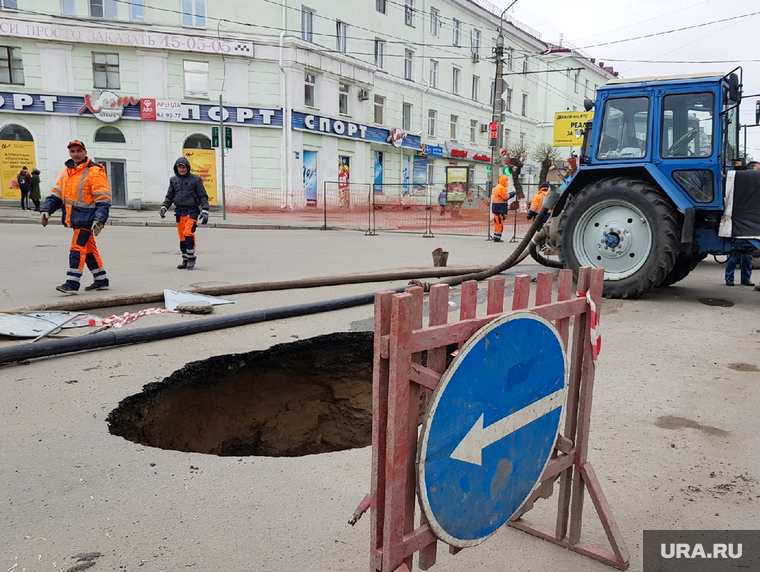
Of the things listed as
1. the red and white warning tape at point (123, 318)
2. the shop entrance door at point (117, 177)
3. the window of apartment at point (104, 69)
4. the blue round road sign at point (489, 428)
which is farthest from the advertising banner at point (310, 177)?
the blue round road sign at point (489, 428)

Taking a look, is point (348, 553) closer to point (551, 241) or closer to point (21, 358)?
point (21, 358)

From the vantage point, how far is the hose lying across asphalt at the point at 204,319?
4.79 m

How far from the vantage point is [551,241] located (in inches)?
345

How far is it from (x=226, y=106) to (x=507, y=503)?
26612mm

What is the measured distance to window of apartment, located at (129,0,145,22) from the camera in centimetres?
2466

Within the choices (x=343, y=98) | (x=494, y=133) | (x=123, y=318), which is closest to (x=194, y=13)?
(x=343, y=98)

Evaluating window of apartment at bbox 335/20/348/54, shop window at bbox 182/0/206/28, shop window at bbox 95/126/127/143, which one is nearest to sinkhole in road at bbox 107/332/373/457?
shop window at bbox 95/126/127/143

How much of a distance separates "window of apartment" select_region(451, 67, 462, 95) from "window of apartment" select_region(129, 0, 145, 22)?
19.7 metres

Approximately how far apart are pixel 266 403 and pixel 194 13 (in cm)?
2516

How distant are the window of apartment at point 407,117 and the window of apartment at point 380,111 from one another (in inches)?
79.3

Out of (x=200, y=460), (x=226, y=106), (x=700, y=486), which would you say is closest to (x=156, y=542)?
(x=200, y=460)

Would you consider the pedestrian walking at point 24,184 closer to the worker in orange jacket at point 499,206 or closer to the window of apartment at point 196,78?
the window of apartment at point 196,78

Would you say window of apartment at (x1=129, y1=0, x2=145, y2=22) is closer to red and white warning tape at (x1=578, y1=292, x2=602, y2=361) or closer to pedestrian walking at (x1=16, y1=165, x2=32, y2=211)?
pedestrian walking at (x1=16, y1=165, x2=32, y2=211)

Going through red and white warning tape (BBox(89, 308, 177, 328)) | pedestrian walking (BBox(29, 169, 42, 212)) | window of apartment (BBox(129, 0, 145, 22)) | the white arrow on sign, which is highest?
window of apartment (BBox(129, 0, 145, 22))
